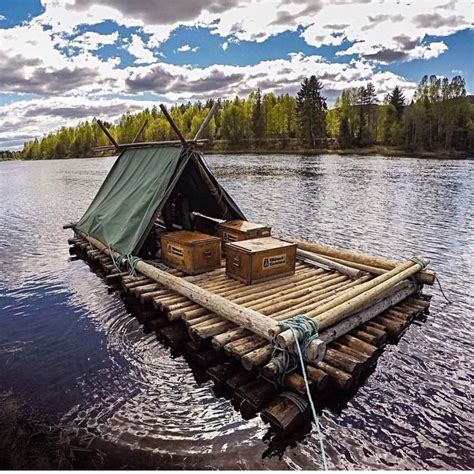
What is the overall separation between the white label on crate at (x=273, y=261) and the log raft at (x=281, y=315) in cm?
37

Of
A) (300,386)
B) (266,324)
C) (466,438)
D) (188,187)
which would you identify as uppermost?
(188,187)

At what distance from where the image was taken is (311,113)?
84000mm

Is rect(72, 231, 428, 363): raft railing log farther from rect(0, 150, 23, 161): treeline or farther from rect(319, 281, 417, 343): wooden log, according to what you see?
rect(0, 150, 23, 161): treeline

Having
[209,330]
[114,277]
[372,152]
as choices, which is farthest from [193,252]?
[372,152]

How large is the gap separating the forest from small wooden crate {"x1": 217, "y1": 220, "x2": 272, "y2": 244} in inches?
2772

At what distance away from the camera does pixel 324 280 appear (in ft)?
30.8

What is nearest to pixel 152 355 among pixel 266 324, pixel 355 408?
pixel 266 324

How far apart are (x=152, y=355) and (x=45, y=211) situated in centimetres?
2242

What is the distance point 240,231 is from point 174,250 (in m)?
1.87

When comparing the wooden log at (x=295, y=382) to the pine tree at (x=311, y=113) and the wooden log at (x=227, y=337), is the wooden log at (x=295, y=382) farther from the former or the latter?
the pine tree at (x=311, y=113)

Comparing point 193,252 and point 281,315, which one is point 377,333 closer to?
point 281,315

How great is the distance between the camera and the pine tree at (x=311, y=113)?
84.2 metres

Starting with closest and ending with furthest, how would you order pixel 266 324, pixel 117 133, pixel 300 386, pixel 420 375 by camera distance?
Result: 1. pixel 300 386
2. pixel 266 324
3. pixel 420 375
4. pixel 117 133

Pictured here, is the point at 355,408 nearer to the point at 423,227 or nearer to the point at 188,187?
the point at 188,187
